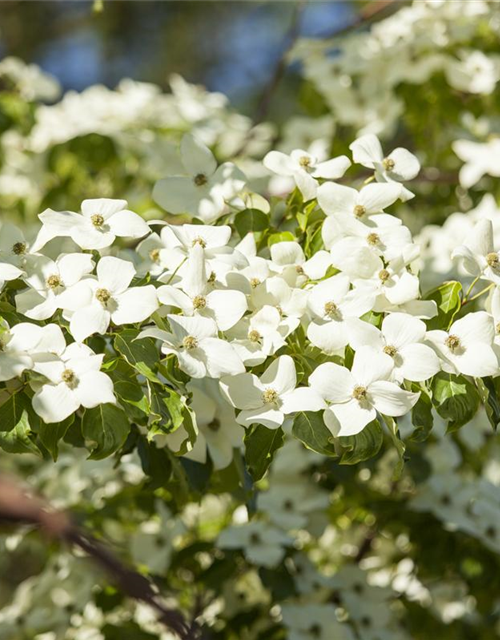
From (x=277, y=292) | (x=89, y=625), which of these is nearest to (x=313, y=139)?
Result: (x=89, y=625)

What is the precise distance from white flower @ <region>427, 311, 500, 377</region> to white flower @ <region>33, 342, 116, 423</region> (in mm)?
344

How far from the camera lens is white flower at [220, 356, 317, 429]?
0.93 metres

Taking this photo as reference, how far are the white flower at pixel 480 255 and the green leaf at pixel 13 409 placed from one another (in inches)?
19.3

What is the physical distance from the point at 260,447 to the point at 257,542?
1.92 ft

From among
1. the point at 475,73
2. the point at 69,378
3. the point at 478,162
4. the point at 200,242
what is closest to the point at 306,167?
the point at 200,242

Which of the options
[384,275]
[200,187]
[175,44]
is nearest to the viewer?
[384,275]

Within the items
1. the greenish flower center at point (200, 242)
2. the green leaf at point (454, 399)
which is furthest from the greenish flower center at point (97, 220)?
the green leaf at point (454, 399)

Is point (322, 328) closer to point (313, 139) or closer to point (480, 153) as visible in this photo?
point (480, 153)

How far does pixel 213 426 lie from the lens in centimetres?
109

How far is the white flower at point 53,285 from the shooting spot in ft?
3.16

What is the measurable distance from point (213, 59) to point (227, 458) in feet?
26.5

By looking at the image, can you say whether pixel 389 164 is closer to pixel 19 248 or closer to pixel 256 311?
pixel 256 311

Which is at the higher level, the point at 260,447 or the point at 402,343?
the point at 402,343

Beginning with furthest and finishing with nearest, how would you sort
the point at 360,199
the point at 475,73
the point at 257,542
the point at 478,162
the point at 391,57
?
the point at 391,57 < the point at 475,73 < the point at 478,162 < the point at 257,542 < the point at 360,199
